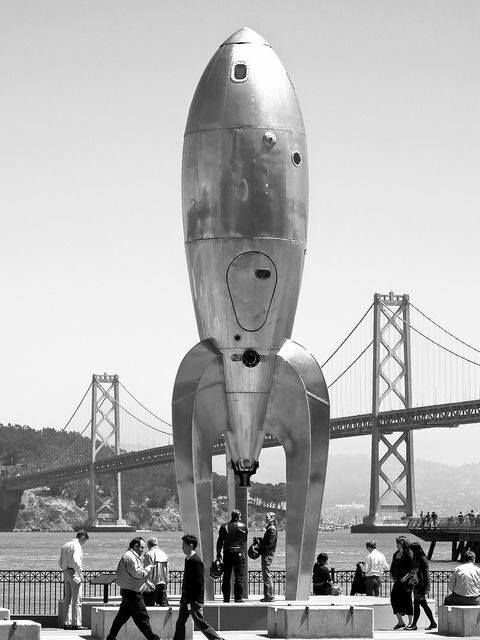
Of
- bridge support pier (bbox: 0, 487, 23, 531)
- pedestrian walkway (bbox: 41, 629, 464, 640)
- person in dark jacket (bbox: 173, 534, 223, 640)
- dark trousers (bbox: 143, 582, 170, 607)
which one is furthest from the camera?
bridge support pier (bbox: 0, 487, 23, 531)

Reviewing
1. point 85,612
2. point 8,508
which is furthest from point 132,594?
point 8,508

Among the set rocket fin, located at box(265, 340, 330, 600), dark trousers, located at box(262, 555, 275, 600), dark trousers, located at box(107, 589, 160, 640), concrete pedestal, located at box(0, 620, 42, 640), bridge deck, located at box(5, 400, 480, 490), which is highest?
bridge deck, located at box(5, 400, 480, 490)

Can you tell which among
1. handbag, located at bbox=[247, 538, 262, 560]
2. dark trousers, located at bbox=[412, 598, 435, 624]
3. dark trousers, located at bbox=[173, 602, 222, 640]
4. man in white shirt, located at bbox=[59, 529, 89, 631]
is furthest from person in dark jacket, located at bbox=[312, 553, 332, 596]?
dark trousers, located at bbox=[173, 602, 222, 640]

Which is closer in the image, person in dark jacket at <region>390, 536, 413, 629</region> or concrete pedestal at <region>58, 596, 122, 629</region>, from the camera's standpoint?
person in dark jacket at <region>390, 536, 413, 629</region>

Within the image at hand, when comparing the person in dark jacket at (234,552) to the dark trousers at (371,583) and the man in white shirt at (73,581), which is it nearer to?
the man in white shirt at (73,581)

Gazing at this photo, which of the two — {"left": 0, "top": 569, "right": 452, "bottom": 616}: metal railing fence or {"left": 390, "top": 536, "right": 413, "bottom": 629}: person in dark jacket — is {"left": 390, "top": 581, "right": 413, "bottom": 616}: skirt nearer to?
{"left": 390, "top": 536, "right": 413, "bottom": 629}: person in dark jacket

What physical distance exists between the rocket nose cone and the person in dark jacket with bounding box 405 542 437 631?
21.9 feet

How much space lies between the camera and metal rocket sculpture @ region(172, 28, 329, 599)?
20469 millimetres

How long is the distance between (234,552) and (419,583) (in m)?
2.33

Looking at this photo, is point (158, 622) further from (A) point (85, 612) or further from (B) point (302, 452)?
(B) point (302, 452)

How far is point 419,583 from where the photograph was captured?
20.5 m

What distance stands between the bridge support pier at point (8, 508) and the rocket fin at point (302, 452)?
11108 centimetres

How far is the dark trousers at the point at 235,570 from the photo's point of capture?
2039 cm

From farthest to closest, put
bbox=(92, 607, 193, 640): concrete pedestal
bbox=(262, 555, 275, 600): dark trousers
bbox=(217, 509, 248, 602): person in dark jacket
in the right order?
bbox=(262, 555, 275, 600): dark trousers → bbox=(217, 509, 248, 602): person in dark jacket → bbox=(92, 607, 193, 640): concrete pedestal
